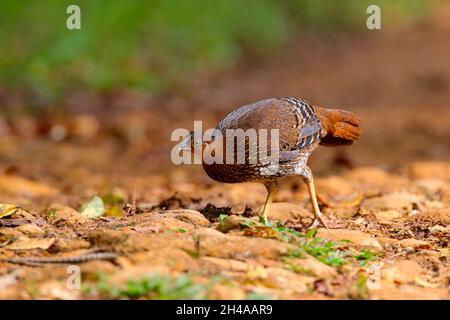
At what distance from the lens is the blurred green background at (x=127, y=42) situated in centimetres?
1242

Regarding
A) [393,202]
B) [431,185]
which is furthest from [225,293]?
[431,185]

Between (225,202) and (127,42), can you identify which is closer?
(225,202)

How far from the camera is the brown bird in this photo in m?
5.19

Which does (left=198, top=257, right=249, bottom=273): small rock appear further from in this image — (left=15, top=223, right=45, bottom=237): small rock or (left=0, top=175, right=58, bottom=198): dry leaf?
(left=0, top=175, right=58, bottom=198): dry leaf

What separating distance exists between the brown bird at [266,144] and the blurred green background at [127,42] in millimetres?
6742

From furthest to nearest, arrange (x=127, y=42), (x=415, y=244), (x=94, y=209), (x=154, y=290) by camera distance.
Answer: (x=127, y=42) → (x=94, y=209) → (x=415, y=244) → (x=154, y=290)

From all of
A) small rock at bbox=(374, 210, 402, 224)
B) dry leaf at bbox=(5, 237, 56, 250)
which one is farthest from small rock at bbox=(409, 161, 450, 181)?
dry leaf at bbox=(5, 237, 56, 250)

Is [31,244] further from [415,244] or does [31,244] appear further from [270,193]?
[415,244]

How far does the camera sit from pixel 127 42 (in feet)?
45.7

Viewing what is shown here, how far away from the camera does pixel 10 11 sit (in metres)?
13.7

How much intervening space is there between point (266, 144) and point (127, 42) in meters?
9.04

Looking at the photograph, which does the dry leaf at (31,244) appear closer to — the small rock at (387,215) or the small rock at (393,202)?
the small rock at (387,215)

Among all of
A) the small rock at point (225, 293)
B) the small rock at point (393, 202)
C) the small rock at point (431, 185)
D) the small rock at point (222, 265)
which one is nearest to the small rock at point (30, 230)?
the small rock at point (222, 265)
